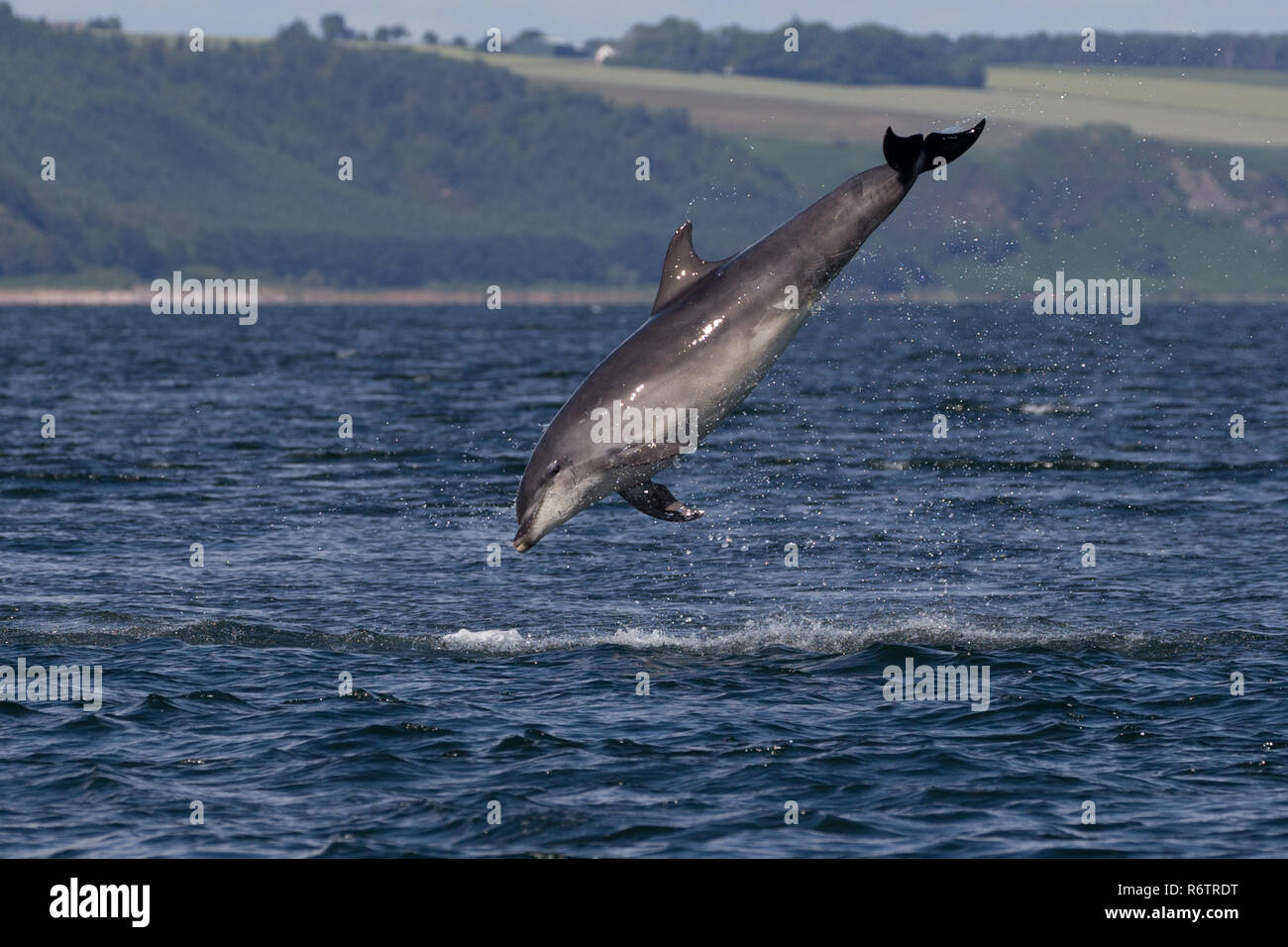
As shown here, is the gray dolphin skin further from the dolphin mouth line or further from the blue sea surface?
the blue sea surface

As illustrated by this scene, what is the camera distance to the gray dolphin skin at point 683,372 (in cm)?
1886

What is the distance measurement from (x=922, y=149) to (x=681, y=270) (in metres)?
3.30

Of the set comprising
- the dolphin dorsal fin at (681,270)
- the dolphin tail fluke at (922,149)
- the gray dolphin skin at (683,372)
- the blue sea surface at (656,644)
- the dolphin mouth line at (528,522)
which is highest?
the dolphin tail fluke at (922,149)

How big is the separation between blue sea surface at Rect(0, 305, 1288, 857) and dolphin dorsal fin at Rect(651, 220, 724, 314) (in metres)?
5.06

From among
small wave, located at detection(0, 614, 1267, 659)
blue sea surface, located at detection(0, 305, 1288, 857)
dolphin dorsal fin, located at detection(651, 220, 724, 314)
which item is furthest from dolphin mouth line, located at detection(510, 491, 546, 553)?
small wave, located at detection(0, 614, 1267, 659)

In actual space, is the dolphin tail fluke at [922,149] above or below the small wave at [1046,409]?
above

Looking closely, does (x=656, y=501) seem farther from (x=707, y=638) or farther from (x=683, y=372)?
(x=707, y=638)

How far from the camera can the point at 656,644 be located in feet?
84.0

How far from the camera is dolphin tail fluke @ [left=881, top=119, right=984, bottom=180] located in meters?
17.6

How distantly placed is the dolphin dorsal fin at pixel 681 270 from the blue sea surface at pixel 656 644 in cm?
506

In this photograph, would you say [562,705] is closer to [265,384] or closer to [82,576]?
[82,576]

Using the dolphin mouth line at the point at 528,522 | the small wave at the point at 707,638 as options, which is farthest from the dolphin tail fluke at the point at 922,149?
the small wave at the point at 707,638

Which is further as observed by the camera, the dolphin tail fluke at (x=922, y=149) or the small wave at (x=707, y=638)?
the small wave at (x=707, y=638)

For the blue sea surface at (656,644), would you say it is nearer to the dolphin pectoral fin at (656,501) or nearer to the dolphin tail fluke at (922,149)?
the dolphin pectoral fin at (656,501)
